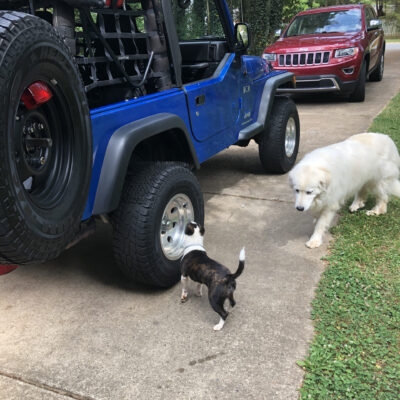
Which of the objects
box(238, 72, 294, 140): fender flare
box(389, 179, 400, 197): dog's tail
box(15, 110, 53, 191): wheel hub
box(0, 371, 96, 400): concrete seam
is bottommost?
box(0, 371, 96, 400): concrete seam

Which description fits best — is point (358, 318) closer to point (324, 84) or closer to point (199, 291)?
point (199, 291)

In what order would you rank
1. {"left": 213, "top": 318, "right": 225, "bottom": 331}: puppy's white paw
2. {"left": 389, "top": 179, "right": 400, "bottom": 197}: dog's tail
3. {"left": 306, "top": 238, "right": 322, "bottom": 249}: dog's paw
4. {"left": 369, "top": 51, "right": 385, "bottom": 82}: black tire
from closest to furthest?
{"left": 213, "top": 318, "right": 225, "bottom": 331}: puppy's white paw → {"left": 306, "top": 238, "right": 322, "bottom": 249}: dog's paw → {"left": 389, "top": 179, "right": 400, "bottom": 197}: dog's tail → {"left": 369, "top": 51, "right": 385, "bottom": 82}: black tire

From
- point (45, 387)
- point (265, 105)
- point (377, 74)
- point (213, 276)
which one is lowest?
point (377, 74)

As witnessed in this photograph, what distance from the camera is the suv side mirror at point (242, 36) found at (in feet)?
14.2

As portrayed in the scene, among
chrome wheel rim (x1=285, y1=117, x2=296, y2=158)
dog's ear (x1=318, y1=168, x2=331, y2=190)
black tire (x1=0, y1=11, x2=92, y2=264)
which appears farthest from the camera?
chrome wheel rim (x1=285, y1=117, x2=296, y2=158)

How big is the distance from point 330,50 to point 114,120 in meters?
7.28

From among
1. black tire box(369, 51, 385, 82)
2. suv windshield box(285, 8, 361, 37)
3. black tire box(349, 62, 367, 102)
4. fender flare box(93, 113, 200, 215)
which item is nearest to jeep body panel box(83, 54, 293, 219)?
fender flare box(93, 113, 200, 215)

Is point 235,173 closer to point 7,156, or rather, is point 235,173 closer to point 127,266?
point 127,266

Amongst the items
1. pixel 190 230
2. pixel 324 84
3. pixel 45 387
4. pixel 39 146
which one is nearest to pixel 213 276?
pixel 190 230

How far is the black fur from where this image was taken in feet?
8.35

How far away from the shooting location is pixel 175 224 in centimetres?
319

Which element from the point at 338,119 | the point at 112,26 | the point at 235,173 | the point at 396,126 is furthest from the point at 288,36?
the point at 112,26

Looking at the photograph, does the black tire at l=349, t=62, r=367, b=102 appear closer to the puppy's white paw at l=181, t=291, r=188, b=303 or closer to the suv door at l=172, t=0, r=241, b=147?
the suv door at l=172, t=0, r=241, b=147

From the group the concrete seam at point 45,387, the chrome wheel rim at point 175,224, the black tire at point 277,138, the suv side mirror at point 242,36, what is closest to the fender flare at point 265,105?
the black tire at point 277,138
